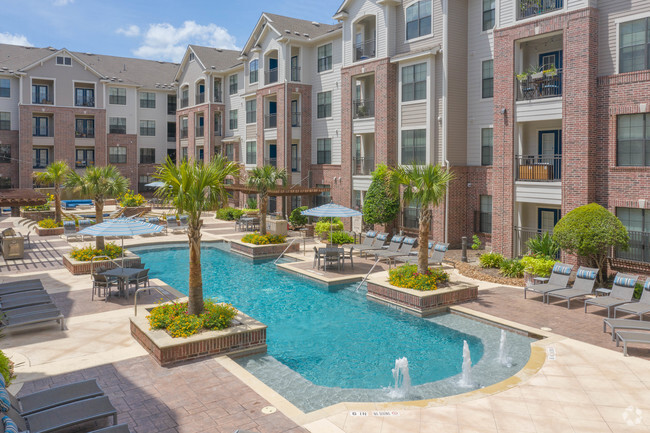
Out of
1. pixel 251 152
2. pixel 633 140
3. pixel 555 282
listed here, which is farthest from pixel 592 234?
pixel 251 152

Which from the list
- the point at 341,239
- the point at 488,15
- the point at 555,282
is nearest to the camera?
the point at 555,282

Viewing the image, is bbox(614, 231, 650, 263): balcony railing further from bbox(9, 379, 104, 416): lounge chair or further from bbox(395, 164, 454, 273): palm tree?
bbox(9, 379, 104, 416): lounge chair

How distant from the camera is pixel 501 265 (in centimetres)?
2064

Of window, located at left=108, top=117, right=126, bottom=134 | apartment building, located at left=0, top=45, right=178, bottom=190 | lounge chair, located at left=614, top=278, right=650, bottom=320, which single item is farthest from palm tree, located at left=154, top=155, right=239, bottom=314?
window, located at left=108, top=117, right=126, bottom=134

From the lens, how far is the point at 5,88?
52062 mm

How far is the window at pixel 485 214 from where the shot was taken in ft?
84.4

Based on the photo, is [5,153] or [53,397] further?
[5,153]

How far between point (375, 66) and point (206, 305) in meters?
20.9

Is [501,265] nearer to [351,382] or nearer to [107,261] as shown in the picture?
[351,382]

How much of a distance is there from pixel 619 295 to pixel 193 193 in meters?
12.8

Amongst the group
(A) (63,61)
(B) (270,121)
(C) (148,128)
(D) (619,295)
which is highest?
(A) (63,61)

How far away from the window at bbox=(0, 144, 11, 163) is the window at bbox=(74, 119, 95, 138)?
657 cm

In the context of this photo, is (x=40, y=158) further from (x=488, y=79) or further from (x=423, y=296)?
(x=423, y=296)

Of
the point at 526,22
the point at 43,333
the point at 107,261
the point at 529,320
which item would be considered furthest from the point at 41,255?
the point at 526,22
